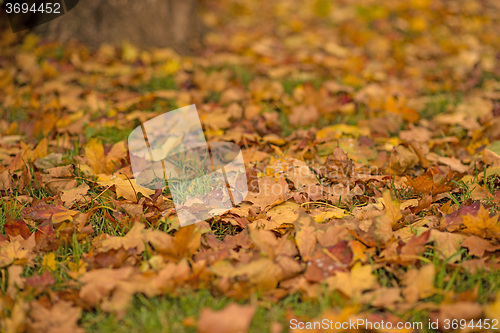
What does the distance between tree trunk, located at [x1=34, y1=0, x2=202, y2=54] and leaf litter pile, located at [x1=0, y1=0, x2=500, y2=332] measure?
14 centimetres

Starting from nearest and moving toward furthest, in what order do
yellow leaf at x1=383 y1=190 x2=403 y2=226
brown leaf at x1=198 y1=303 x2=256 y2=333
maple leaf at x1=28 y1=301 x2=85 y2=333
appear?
brown leaf at x1=198 y1=303 x2=256 y2=333 < maple leaf at x1=28 y1=301 x2=85 y2=333 < yellow leaf at x1=383 y1=190 x2=403 y2=226

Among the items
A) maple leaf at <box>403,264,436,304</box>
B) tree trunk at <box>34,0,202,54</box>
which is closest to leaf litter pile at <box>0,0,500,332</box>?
maple leaf at <box>403,264,436,304</box>

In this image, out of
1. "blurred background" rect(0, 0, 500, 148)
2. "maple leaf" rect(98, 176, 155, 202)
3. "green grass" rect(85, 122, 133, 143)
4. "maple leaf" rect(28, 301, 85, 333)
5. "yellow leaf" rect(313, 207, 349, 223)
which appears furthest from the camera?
"blurred background" rect(0, 0, 500, 148)

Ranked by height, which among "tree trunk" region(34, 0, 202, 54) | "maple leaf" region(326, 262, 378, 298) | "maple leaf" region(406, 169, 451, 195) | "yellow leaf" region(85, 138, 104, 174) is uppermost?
"tree trunk" region(34, 0, 202, 54)

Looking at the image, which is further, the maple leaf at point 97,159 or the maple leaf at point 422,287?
the maple leaf at point 97,159

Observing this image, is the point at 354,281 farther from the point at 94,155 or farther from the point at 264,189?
the point at 94,155

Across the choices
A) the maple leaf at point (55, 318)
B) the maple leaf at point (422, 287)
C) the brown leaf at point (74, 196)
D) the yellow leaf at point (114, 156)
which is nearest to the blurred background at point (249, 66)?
the yellow leaf at point (114, 156)

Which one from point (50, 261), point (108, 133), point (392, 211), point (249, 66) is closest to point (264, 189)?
point (392, 211)

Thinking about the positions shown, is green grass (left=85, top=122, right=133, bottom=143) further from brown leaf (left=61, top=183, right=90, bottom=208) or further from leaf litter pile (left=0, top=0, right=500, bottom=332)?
brown leaf (left=61, top=183, right=90, bottom=208)

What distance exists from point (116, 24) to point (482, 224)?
340cm

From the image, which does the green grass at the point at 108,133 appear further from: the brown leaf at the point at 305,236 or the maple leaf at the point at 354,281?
the maple leaf at the point at 354,281

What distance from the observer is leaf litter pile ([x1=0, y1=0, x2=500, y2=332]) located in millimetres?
1352

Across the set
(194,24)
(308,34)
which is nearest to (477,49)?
(308,34)

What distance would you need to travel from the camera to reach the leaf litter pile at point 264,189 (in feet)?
4.43
